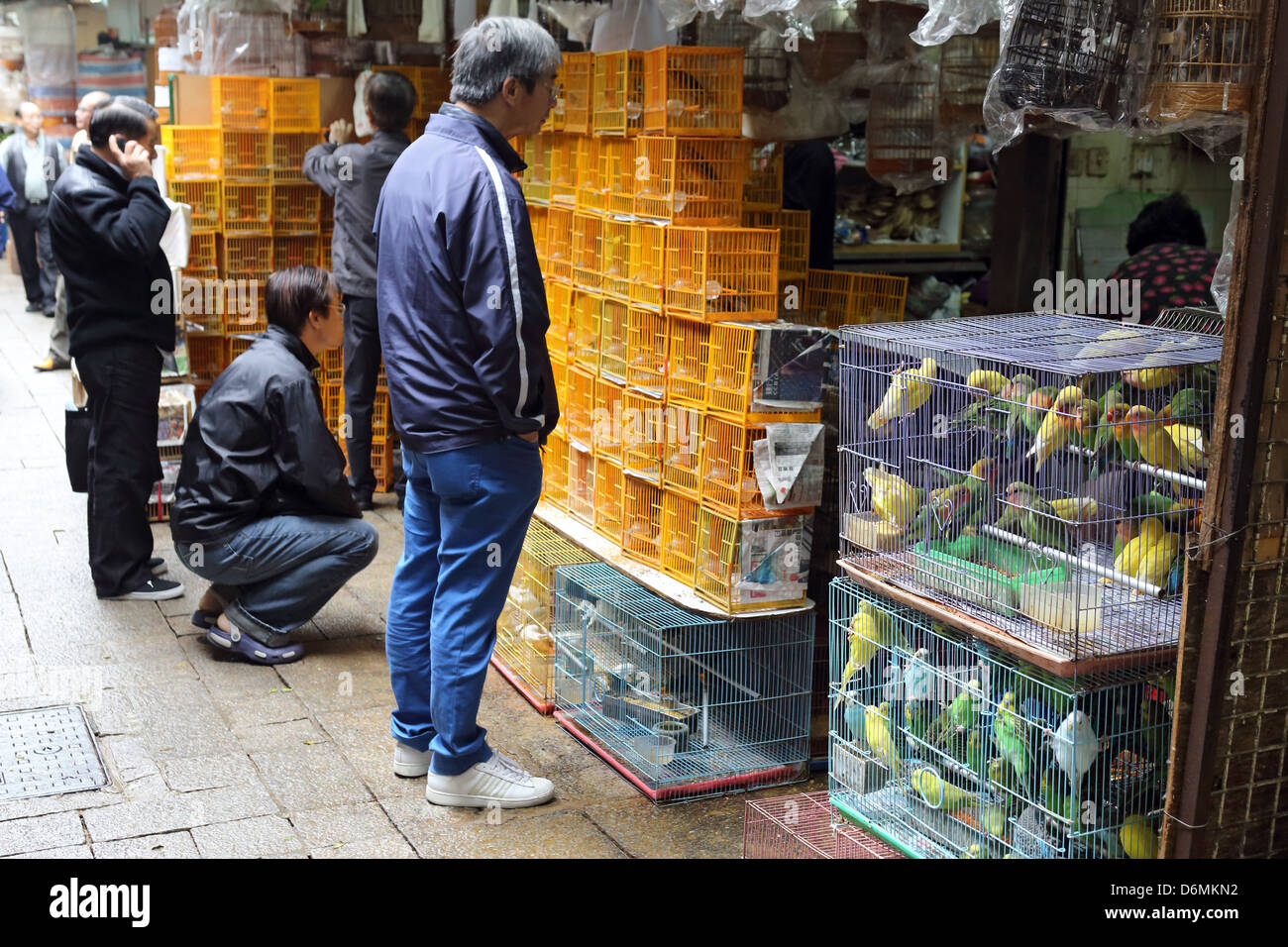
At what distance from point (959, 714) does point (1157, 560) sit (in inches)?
25.1

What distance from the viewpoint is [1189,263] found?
552 cm

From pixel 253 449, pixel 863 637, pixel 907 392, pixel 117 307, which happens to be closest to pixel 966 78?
pixel 907 392

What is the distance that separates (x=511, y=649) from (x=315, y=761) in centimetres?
108

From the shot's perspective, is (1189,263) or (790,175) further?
(790,175)

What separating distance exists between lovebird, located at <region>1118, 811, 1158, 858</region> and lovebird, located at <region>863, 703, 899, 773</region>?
688 millimetres

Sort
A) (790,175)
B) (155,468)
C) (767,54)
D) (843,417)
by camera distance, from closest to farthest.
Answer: (843,417) → (767,54) → (155,468) → (790,175)

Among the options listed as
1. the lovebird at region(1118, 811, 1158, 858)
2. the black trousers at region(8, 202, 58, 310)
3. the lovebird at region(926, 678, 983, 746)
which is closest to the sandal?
the lovebird at region(926, 678, 983, 746)

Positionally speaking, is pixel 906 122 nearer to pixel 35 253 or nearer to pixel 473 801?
pixel 473 801

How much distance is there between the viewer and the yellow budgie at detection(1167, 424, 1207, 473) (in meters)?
3.12

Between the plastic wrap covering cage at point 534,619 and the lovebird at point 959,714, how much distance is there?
1.80 meters

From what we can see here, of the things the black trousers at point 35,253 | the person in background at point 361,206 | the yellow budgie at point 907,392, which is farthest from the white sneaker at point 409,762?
the black trousers at point 35,253

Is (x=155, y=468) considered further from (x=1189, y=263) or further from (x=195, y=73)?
(x=1189, y=263)

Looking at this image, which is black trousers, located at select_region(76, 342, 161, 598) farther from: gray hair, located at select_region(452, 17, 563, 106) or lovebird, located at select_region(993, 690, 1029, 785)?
lovebird, located at select_region(993, 690, 1029, 785)

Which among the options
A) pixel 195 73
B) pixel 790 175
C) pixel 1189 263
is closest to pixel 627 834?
pixel 1189 263
